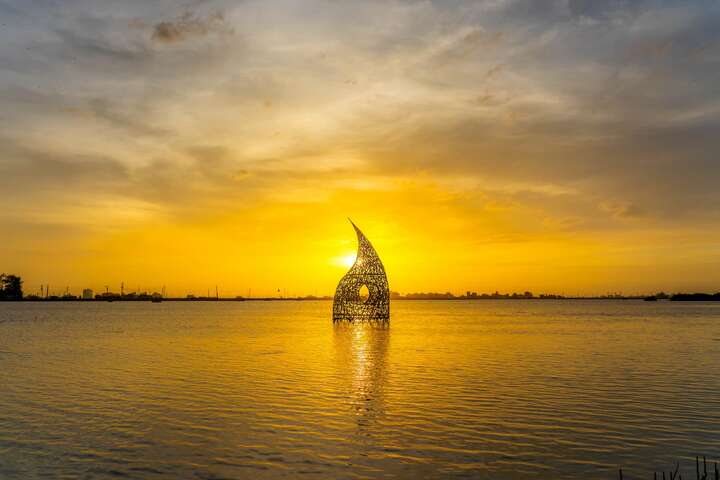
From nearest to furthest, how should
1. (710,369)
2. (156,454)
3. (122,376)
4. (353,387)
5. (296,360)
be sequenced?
1. (156,454)
2. (353,387)
3. (122,376)
4. (710,369)
5. (296,360)

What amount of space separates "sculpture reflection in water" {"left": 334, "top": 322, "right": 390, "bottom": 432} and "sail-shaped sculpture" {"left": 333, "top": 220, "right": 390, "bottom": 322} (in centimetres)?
727

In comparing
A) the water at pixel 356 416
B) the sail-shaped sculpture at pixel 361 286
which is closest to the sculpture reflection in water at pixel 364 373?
the water at pixel 356 416

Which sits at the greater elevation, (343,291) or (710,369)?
(343,291)

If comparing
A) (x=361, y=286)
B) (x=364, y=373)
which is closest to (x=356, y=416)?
(x=364, y=373)

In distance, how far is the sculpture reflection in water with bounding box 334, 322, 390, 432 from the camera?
15.5m

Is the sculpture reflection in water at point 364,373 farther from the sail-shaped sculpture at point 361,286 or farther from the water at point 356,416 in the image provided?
the sail-shaped sculpture at point 361,286

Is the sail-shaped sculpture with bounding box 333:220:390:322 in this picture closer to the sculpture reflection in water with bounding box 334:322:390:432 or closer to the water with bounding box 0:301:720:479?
the sculpture reflection in water with bounding box 334:322:390:432

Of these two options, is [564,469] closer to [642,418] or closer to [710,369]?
[642,418]

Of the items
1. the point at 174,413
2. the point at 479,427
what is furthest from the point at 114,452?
the point at 479,427

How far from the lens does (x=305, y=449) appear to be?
1204 cm

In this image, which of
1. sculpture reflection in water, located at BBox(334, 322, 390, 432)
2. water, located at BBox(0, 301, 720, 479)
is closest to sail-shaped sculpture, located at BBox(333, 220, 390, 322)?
sculpture reflection in water, located at BBox(334, 322, 390, 432)

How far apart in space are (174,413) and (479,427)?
767 centimetres

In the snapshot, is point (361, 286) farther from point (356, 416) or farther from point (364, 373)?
point (356, 416)

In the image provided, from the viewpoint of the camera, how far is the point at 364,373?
2325 centimetres
